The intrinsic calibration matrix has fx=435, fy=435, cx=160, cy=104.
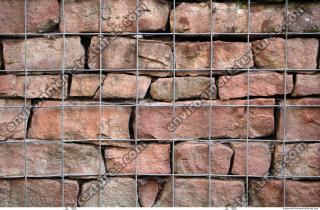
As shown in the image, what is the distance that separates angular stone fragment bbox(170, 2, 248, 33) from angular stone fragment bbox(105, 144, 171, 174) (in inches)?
30.7

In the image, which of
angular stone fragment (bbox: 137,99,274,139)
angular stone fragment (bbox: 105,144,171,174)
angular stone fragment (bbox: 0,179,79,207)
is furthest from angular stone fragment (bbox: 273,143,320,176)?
angular stone fragment (bbox: 0,179,79,207)

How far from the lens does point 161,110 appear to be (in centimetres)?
281

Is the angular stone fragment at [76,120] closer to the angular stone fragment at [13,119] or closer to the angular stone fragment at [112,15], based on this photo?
the angular stone fragment at [13,119]

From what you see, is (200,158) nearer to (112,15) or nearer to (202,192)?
(202,192)

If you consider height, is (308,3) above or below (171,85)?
above

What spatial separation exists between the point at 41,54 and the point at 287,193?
1834 mm

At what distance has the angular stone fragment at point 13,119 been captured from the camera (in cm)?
282

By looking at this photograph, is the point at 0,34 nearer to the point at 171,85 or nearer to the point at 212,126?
the point at 171,85

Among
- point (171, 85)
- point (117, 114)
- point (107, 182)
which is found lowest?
point (107, 182)

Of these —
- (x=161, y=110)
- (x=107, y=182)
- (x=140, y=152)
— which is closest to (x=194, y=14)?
(x=161, y=110)

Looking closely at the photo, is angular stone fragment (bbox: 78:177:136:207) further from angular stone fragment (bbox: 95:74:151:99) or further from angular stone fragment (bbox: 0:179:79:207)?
angular stone fragment (bbox: 95:74:151:99)

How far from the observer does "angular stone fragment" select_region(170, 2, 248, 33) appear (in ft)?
9.18

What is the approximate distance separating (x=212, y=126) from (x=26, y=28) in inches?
53.2

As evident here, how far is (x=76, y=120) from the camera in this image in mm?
2812
